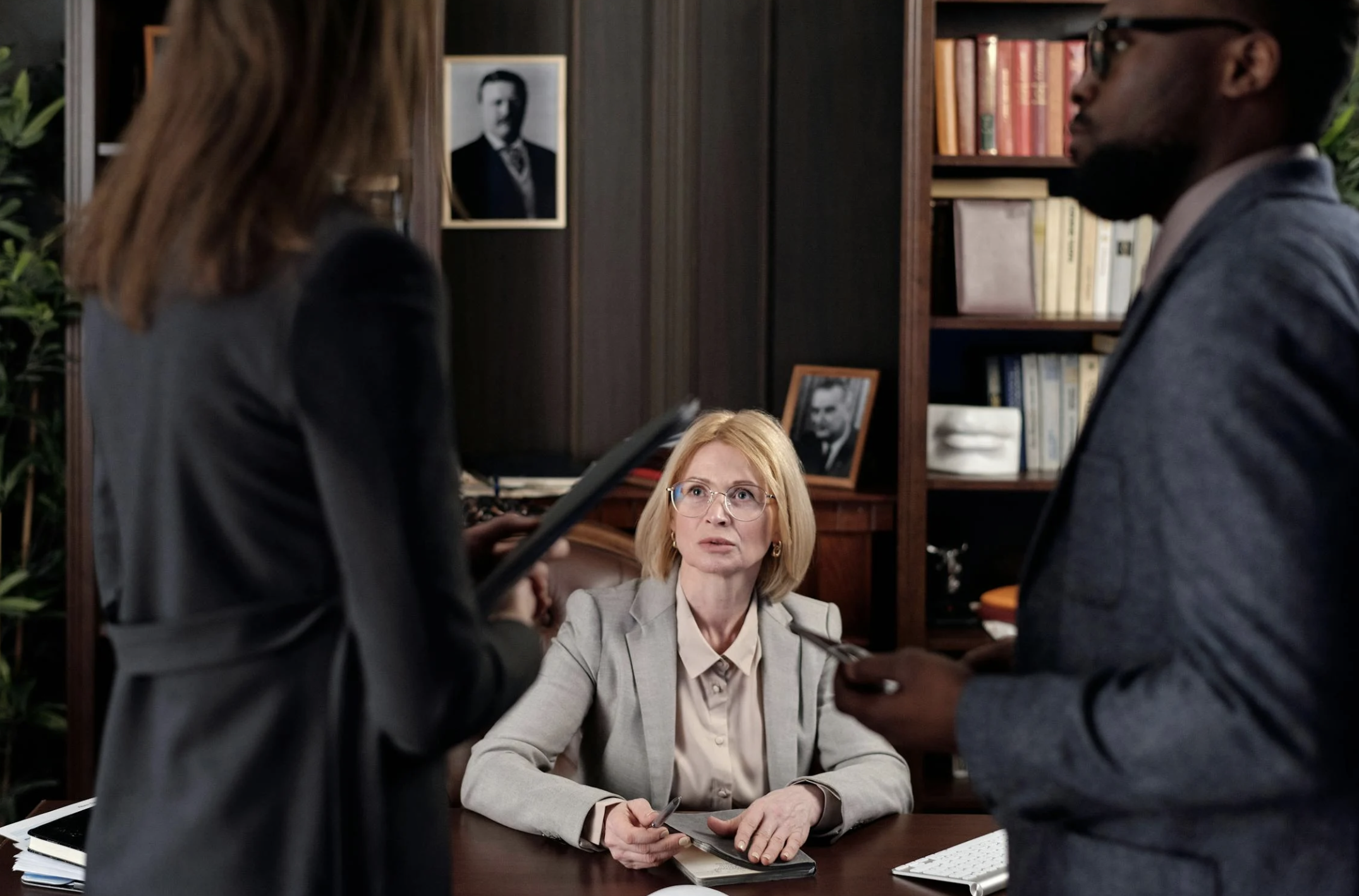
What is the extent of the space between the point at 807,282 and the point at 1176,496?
2.69 meters

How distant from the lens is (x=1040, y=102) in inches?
125

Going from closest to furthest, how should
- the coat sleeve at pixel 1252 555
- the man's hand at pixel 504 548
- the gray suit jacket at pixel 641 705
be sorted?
the coat sleeve at pixel 1252 555 < the man's hand at pixel 504 548 < the gray suit jacket at pixel 641 705

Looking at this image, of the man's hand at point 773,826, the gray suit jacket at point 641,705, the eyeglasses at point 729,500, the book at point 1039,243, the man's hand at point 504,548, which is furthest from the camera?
the book at point 1039,243

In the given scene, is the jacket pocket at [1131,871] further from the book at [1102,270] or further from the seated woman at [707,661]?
the book at [1102,270]

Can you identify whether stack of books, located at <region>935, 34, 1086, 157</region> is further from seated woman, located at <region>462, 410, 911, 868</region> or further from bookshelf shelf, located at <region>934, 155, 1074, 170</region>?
seated woman, located at <region>462, 410, 911, 868</region>

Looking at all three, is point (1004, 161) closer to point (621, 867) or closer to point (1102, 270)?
point (1102, 270)

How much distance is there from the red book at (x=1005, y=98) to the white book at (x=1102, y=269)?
0.30 m

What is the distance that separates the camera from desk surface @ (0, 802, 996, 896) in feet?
5.55

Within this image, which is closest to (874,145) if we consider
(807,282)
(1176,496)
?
(807,282)

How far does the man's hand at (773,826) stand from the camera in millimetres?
1764

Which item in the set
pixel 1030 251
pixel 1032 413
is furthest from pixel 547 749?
pixel 1030 251

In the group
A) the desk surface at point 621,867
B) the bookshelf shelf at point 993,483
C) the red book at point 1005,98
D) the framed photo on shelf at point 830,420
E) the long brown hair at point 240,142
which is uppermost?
the red book at point 1005,98

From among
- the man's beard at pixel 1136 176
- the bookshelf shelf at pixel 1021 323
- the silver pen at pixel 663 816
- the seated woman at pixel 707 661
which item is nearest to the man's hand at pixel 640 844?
the silver pen at pixel 663 816

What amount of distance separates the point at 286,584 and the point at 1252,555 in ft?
2.08
